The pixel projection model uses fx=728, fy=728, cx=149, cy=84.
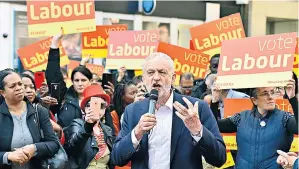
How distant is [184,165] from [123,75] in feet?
17.6

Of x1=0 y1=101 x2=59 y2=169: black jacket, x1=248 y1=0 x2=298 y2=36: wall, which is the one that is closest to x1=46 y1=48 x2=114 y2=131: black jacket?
x1=0 y1=101 x2=59 y2=169: black jacket

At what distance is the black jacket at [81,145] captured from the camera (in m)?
6.41

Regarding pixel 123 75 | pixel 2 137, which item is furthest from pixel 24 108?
pixel 123 75

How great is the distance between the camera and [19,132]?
5855 mm

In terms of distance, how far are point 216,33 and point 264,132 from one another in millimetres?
4276

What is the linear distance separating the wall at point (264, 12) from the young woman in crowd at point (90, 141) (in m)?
14.6

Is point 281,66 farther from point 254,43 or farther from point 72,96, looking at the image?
point 72,96

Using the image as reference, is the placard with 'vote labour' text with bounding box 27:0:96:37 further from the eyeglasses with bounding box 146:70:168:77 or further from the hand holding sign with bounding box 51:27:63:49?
the eyeglasses with bounding box 146:70:168:77

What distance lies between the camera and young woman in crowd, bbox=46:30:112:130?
728cm

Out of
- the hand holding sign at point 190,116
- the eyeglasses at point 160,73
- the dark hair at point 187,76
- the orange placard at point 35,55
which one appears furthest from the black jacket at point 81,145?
the orange placard at point 35,55

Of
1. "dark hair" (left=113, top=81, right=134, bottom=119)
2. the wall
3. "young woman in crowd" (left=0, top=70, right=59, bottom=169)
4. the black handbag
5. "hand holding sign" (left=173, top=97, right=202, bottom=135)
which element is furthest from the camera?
the wall

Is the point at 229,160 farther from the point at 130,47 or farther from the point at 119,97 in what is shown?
the point at 130,47

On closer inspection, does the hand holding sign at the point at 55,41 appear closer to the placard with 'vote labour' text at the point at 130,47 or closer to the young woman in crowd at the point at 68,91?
the young woman in crowd at the point at 68,91

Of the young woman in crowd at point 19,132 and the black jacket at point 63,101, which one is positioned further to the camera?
the black jacket at point 63,101
